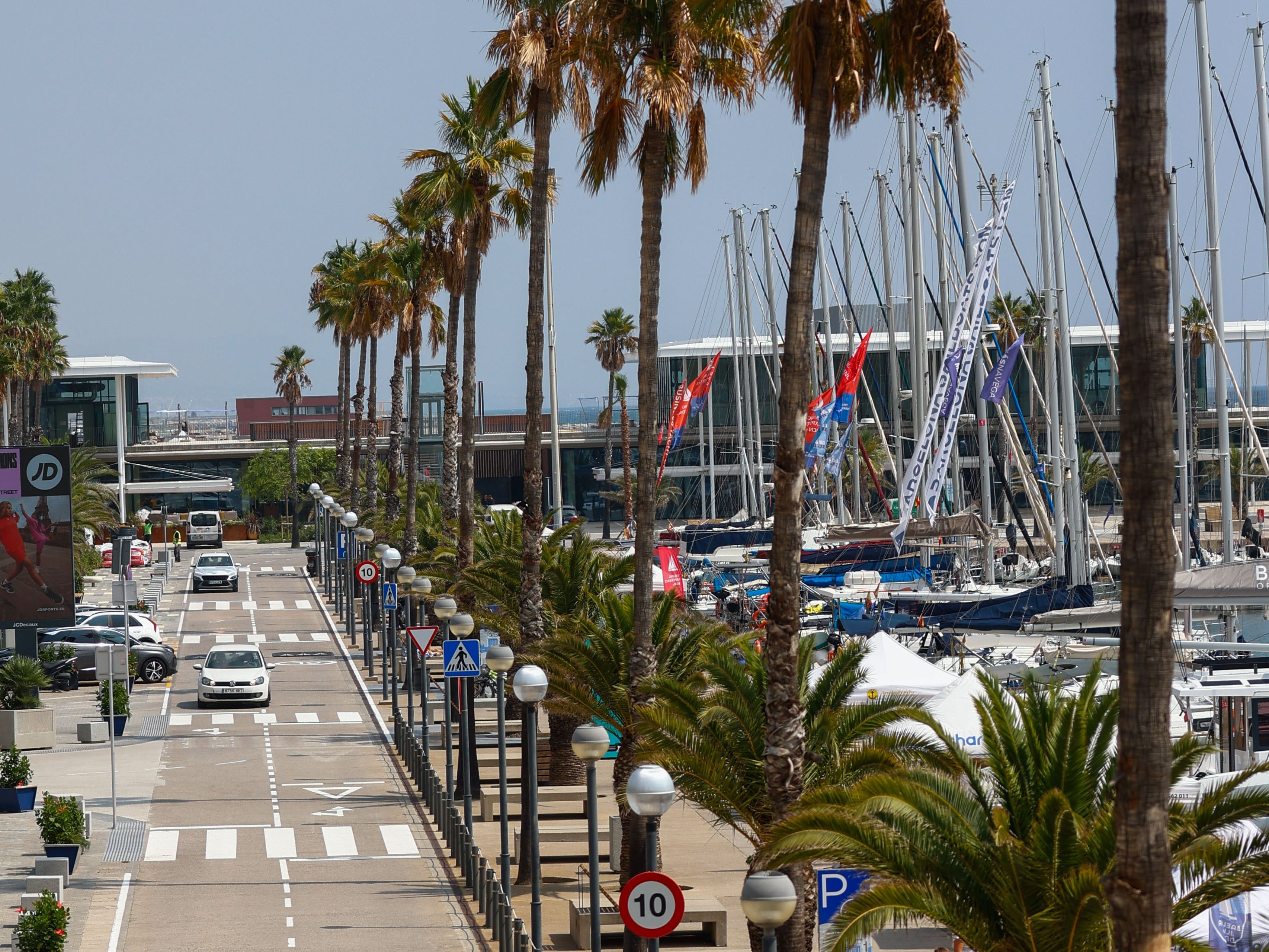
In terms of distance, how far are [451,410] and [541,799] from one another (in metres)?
20.5

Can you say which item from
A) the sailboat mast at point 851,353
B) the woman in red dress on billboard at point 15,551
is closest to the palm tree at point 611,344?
the sailboat mast at point 851,353

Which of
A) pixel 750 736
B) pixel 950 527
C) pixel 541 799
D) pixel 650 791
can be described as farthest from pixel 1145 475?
pixel 950 527

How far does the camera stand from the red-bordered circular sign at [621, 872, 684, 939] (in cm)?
1283

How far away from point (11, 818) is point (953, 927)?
2109 centimetres

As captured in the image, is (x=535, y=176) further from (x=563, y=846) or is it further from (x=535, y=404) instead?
(x=563, y=846)

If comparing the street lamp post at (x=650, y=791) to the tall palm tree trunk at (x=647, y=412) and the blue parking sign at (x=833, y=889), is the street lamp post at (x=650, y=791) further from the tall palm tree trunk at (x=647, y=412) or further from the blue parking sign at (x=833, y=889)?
the tall palm tree trunk at (x=647, y=412)

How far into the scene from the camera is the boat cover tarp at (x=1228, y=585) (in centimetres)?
2830

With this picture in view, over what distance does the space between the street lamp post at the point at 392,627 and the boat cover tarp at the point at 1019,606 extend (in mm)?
12518

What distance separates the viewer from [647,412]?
22109mm

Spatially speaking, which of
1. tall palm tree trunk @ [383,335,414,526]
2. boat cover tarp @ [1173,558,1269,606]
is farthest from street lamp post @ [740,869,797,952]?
tall palm tree trunk @ [383,335,414,526]

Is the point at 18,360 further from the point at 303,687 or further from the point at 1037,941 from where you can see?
the point at 1037,941

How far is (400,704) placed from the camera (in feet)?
138

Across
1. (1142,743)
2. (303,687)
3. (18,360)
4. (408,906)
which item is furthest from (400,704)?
(18,360)

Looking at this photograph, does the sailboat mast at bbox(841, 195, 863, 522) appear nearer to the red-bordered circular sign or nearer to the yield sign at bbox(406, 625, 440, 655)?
the yield sign at bbox(406, 625, 440, 655)
